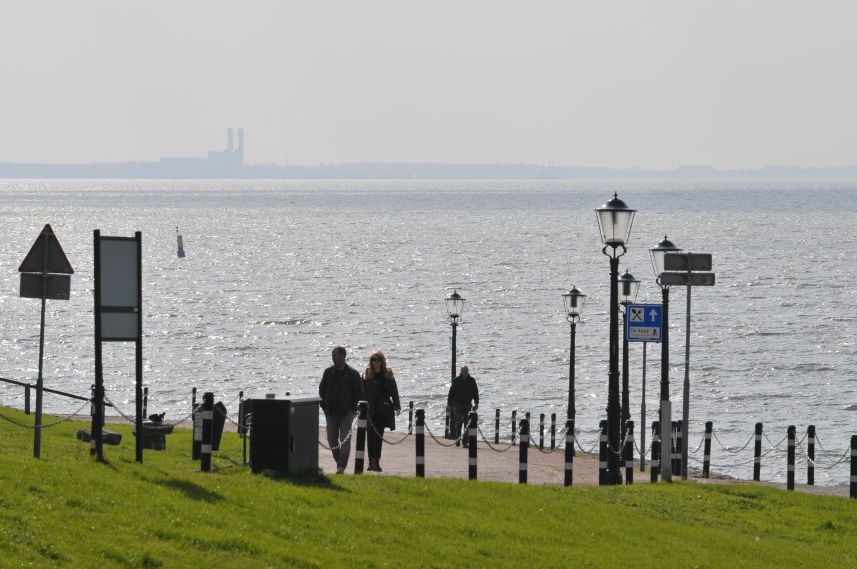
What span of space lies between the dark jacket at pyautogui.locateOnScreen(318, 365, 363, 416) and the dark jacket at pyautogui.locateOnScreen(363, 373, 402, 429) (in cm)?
157

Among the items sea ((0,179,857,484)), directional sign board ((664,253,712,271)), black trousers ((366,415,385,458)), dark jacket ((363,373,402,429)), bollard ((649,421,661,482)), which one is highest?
directional sign board ((664,253,712,271))

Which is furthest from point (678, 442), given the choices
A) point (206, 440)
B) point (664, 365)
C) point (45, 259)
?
point (45, 259)

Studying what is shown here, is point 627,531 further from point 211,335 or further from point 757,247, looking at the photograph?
point 757,247

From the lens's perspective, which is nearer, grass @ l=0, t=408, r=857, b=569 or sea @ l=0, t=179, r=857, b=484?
grass @ l=0, t=408, r=857, b=569

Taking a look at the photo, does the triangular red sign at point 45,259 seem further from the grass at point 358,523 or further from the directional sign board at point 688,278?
the directional sign board at point 688,278

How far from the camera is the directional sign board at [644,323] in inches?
950

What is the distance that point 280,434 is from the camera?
1559 centimetres

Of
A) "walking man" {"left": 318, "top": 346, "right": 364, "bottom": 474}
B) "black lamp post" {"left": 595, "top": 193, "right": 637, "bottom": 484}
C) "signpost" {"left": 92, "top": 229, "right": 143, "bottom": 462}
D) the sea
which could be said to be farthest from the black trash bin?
the sea

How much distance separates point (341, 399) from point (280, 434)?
4.20m

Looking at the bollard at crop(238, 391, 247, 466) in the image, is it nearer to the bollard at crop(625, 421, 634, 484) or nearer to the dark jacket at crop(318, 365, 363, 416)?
the dark jacket at crop(318, 365, 363, 416)

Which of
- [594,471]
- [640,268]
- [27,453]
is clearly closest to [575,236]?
[640,268]

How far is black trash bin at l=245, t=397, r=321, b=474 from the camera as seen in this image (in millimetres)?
15536

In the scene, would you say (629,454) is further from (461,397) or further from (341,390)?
(461,397)

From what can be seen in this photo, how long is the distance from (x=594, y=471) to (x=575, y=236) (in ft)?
428
